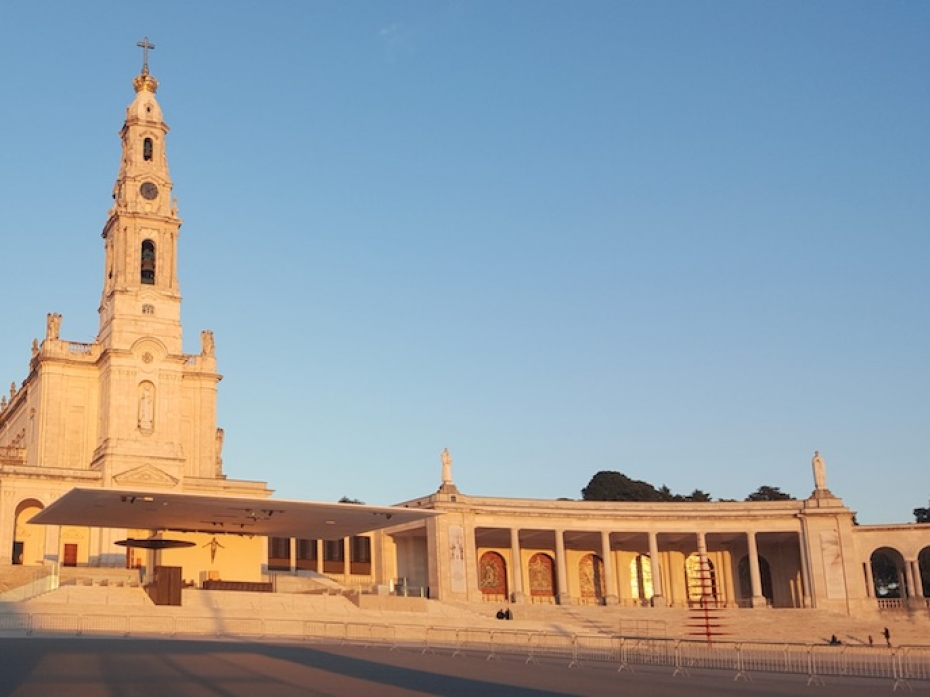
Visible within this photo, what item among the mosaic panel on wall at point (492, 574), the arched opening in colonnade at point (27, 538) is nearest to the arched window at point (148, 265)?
the arched opening in colonnade at point (27, 538)

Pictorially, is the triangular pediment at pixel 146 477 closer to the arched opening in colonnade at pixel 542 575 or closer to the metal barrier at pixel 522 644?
the metal barrier at pixel 522 644

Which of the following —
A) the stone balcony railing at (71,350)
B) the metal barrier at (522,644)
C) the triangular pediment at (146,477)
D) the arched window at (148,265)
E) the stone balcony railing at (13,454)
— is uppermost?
the arched window at (148,265)

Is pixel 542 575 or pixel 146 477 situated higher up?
pixel 146 477

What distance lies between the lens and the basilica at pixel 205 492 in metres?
59.6

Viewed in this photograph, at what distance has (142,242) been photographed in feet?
218

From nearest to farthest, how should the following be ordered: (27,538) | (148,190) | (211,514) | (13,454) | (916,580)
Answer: (211,514) < (27,538) < (916,580) < (148,190) < (13,454)

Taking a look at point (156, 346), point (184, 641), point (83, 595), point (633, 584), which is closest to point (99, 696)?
point (184, 641)

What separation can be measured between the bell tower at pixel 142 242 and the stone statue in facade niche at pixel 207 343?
4677 millimetres

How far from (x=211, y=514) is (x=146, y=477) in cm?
1366

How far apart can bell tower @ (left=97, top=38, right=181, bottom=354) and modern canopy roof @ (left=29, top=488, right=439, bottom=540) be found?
1550cm

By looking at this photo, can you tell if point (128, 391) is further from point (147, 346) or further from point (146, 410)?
point (147, 346)

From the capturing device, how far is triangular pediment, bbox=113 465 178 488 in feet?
198

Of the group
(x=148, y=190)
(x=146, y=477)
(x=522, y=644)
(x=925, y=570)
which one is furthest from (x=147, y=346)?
(x=925, y=570)

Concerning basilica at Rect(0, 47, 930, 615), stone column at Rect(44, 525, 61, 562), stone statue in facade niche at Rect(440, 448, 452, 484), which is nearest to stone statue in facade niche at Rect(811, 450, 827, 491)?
basilica at Rect(0, 47, 930, 615)
